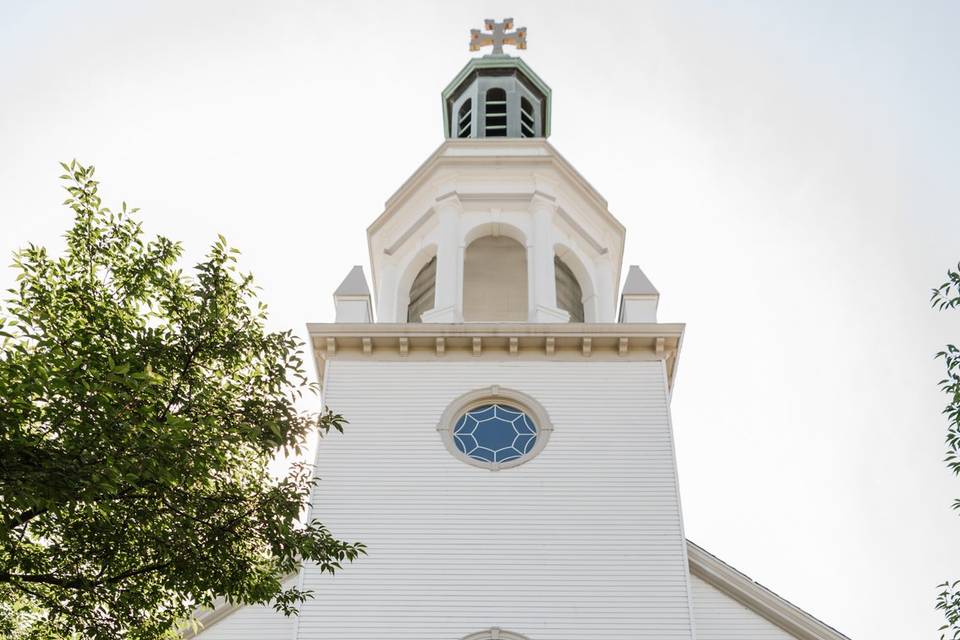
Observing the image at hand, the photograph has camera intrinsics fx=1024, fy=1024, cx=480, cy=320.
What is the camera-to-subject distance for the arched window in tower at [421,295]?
2286cm

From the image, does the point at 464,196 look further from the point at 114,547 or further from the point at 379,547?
the point at 114,547

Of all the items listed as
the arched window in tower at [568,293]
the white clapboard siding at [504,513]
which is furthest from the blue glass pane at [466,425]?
the arched window in tower at [568,293]

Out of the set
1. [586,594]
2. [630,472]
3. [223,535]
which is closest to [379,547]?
[586,594]

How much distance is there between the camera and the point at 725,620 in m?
16.0

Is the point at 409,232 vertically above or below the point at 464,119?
below

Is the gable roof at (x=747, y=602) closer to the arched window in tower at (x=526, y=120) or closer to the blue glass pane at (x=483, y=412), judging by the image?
the blue glass pane at (x=483, y=412)

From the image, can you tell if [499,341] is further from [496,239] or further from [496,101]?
[496,101]

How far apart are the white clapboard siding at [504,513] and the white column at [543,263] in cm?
136

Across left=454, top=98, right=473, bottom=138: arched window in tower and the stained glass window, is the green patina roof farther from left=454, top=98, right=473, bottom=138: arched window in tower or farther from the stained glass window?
the stained glass window

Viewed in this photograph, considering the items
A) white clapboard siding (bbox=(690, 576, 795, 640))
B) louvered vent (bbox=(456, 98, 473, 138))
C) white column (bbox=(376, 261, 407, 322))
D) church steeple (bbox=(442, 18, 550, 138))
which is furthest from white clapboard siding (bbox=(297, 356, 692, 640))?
louvered vent (bbox=(456, 98, 473, 138))

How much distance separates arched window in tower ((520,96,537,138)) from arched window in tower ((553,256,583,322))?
3966mm

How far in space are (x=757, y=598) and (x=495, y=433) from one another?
197 inches

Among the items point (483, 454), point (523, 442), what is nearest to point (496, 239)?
point (523, 442)

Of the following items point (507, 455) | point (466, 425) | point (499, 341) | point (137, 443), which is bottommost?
point (137, 443)
